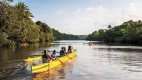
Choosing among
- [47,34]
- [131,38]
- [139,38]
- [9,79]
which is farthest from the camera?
[47,34]

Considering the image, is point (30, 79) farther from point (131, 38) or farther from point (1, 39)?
point (131, 38)

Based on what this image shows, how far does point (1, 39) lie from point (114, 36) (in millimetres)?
145615

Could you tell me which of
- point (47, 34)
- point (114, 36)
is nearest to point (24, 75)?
point (47, 34)

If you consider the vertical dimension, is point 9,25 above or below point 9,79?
above

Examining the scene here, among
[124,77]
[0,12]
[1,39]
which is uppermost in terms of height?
[0,12]

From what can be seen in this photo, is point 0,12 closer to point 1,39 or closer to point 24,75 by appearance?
point 1,39

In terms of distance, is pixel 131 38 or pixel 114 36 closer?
pixel 131 38

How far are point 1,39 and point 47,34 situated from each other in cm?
12740

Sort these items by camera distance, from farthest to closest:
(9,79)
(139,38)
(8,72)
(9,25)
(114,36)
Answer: (114,36) < (139,38) < (9,25) < (8,72) < (9,79)

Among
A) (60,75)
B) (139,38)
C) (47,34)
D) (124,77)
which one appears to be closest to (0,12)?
(60,75)

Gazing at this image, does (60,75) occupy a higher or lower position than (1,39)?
lower

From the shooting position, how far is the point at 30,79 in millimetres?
23828

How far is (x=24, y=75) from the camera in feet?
85.2

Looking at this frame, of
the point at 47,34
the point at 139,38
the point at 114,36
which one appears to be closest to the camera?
the point at 139,38
